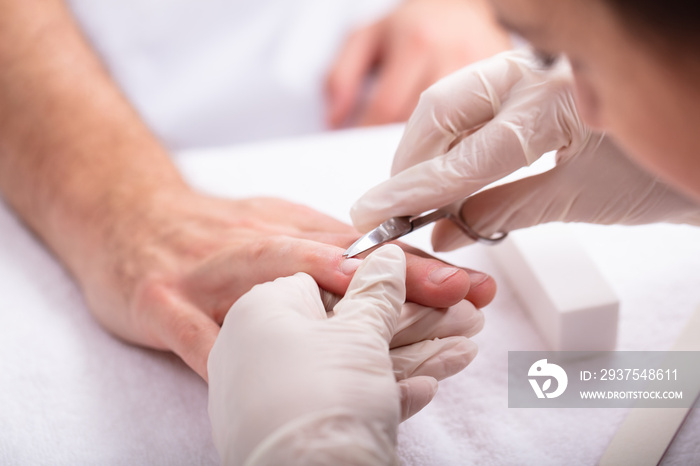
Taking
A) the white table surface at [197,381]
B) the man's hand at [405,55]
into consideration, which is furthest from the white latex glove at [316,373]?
the man's hand at [405,55]

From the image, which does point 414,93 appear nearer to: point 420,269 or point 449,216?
point 449,216

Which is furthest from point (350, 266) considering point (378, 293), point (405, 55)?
point (405, 55)

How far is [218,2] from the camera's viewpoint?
1.55 metres

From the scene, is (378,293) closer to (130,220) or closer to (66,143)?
(130,220)

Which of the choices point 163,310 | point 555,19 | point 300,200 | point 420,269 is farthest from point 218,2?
point 555,19

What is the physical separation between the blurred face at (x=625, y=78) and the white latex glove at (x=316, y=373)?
0.30 meters

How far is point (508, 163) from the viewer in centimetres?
88

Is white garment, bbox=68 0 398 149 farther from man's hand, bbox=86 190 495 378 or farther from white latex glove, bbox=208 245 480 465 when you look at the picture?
white latex glove, bbox=208 245 480 465

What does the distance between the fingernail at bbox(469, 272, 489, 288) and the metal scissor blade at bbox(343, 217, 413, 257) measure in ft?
0.37

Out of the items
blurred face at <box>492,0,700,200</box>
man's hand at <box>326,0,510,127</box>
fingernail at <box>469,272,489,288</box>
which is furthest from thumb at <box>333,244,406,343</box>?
man's hand at <box>326,0,510,127</box>

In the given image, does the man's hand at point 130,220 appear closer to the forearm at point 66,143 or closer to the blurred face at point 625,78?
the forearm at point 66,143

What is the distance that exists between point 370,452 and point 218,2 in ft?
4.21

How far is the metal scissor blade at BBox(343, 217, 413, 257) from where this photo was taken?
85cm

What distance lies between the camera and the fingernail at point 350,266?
82 cm
